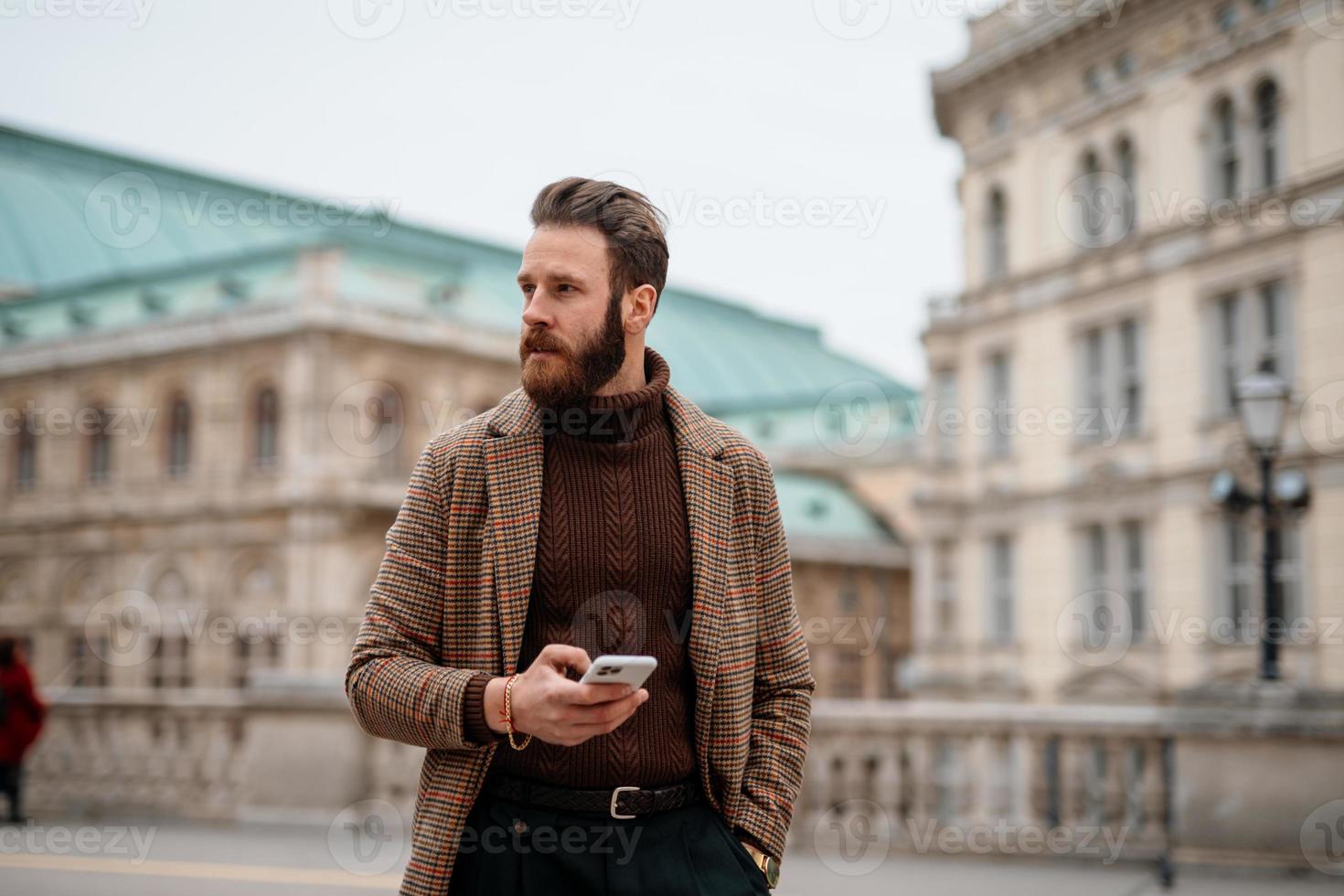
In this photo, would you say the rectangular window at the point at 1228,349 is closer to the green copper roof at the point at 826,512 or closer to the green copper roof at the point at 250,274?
the green copper roof at the point at 250,274

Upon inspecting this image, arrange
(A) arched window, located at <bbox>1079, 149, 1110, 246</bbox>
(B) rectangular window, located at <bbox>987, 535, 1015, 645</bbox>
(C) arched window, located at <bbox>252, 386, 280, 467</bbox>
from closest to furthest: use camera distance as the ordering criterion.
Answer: (A) arched window, located at <bbox>1079, 149, 1110, 246</bbox> → (B) rectangular window, located at <bbox>987, 535, 1015, 645</bbox> → (C) arched window, located at <bbox>252, 386, 280, 467</bbox>

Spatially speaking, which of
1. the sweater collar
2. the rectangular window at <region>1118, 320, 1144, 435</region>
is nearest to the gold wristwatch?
the sweater collar

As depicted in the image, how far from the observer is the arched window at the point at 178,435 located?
4166 cm

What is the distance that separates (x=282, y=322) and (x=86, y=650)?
38.6 ft

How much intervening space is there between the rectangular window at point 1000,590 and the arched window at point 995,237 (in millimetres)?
5998

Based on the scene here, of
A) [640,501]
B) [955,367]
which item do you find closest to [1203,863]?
[640,501]

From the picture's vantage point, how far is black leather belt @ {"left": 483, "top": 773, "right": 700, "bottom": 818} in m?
2.75

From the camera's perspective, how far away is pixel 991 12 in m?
31.2

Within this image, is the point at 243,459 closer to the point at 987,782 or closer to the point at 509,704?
the point at 987,782

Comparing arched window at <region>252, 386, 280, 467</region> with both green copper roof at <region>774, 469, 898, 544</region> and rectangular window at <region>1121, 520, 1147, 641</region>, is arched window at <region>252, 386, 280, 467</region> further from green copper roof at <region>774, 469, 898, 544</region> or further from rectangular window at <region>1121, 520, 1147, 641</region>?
rectangular window at <region>1121, 520, 1147, 641</region>

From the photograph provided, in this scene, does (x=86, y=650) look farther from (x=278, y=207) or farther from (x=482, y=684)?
(x=482, y=684)

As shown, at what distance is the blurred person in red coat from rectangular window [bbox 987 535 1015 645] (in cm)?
2154

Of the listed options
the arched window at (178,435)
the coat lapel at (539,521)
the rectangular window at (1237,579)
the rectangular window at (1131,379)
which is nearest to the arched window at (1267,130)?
the rectangular window at (1131,379)

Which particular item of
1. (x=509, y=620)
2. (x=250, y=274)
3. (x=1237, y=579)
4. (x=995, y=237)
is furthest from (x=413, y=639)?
(x=250, y=274)
